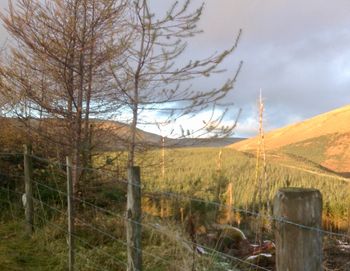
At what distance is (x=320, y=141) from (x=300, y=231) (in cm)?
5366

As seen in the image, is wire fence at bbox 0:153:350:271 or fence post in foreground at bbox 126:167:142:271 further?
wire fence at bbox 0:153:350:271

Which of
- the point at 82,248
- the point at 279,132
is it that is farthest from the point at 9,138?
the point at 279,132

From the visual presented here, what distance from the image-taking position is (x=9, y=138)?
1121cm

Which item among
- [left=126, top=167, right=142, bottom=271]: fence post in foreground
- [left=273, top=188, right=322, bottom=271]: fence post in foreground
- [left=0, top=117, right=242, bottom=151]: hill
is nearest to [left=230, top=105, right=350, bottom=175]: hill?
[left=0, top=117, right=242, bottom=151]: hill

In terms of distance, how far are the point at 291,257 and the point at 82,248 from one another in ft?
17.4

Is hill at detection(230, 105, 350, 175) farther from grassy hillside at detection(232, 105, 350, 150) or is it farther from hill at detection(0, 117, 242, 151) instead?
hill at detection(0, 117, 242, 151)

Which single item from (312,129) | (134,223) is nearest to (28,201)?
(134,223)

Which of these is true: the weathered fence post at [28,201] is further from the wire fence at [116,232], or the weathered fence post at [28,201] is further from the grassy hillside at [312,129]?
the grassy hillside at [312,129]

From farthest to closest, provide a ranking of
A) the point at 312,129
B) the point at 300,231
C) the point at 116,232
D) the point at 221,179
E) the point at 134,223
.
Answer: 1. the point at 312,129
2. the point at 221,179
3. the point at 116,232
4. the point at 134,223
5. the point at 300,231

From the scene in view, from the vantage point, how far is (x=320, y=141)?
178 ft

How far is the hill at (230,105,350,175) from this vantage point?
156ft

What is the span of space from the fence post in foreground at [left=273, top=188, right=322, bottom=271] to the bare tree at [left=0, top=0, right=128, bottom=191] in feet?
20.8

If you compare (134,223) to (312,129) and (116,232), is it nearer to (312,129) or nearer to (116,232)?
(116,232)

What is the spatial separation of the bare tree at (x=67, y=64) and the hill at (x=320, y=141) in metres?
26.8
